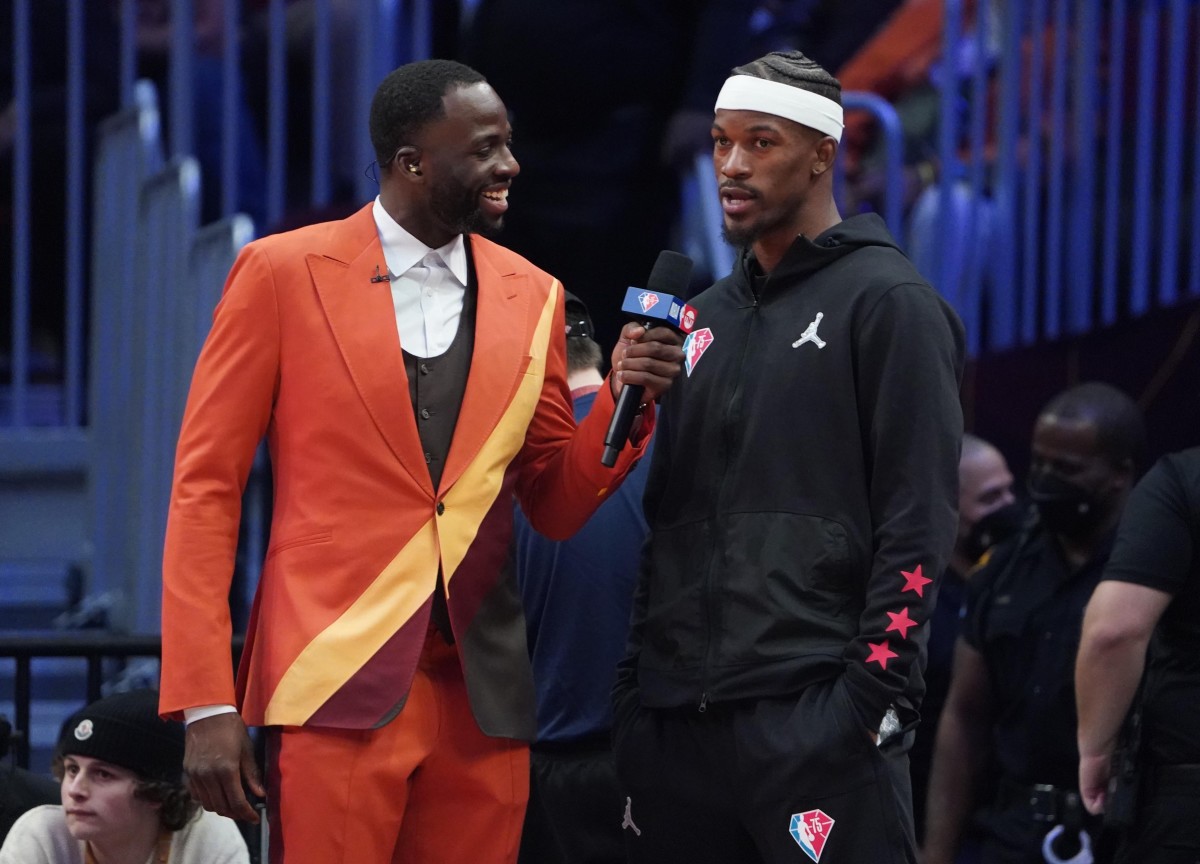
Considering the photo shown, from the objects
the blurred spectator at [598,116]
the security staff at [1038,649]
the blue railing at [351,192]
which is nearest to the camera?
the security staff at [1038,649]

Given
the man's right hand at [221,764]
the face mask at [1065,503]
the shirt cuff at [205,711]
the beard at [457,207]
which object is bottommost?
the face mask at [1065,503]

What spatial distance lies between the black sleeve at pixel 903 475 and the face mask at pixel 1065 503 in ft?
6.07

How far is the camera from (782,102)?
3193mm

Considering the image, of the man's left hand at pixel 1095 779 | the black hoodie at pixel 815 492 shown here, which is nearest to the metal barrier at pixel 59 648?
the black hoodie at pixel 815 492

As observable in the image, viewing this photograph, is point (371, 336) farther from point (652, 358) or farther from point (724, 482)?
point (724, 482)

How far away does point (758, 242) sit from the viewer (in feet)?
10.7

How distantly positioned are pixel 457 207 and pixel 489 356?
246 mm

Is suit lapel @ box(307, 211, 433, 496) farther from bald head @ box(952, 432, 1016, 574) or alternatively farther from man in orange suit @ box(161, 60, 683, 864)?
bald head @ box(952, 432, 1016, 574)

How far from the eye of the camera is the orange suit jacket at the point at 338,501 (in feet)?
9.59

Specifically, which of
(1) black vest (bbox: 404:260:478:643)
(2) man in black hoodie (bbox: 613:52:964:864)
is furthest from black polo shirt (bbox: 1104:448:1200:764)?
(1) black vest (bbox: 404:260:478:643)

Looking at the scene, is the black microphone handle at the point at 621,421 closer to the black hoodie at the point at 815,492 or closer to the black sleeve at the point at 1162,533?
the black hoodie at the point at 815,492

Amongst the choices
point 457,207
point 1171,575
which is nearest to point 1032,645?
point 1171,575

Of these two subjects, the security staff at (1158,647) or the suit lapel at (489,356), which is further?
the security staff at (1158,647)

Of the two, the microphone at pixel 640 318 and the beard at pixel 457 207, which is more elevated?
the beard at pixel 457 207
